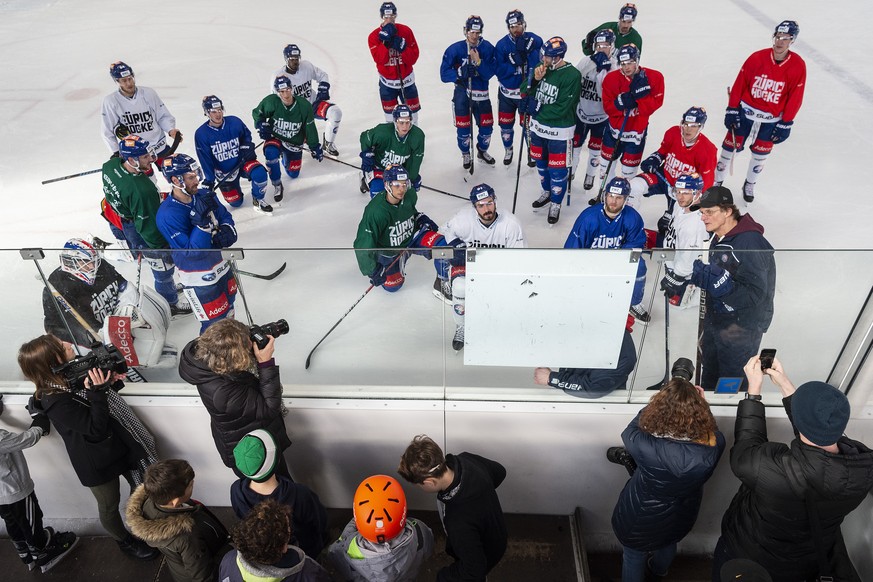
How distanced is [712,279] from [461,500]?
1118mm

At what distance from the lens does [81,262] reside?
2297mm

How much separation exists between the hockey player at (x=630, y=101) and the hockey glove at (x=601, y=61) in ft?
0.38

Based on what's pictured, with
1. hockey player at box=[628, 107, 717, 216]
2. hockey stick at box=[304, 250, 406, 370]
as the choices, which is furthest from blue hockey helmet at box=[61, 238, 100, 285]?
hockey player at box=[628, 107, 717, 216]

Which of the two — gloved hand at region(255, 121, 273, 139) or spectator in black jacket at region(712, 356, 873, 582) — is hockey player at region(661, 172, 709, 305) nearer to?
spectator in black jacket at region(712, 356, 873, 582)

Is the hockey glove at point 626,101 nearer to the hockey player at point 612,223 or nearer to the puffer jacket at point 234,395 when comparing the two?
the hockey player at point 612,223

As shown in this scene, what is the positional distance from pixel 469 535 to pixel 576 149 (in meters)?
3.76

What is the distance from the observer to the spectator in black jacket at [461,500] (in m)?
1.74

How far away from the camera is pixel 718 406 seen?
2.32m

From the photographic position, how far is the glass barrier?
2.13 m

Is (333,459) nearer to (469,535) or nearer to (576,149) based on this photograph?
(469,535)

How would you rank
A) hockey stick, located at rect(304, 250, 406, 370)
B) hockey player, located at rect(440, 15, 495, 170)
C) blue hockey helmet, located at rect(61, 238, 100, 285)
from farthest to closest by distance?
hockey player, located at rect(440, 15, 495, 170) → blue hockey helmet, located at rect(61, 238, 100, 285) → hockey stick, located at rect(304, 250, 406, 370)

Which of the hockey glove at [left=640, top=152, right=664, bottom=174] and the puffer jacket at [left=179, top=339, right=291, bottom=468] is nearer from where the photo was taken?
the puffer jacket at [left=179, top=339, right=291, bottom=468]

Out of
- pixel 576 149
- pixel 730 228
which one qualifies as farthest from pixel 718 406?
pixel 576 149

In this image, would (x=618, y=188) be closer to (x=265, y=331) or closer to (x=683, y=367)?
(x=683, y=367)
